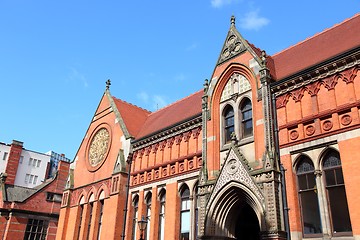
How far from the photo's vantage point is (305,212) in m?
14.9

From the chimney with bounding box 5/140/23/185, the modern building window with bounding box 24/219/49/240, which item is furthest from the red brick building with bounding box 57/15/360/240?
the chimney with bounding box 5/140/23/185

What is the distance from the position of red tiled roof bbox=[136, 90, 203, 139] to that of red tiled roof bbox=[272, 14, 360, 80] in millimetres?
5954

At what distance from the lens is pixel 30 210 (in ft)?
115

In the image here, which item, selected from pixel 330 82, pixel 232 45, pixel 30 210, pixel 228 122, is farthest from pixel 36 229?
pixel 330 82

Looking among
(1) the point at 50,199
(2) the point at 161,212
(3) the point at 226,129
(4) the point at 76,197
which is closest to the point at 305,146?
(3) the point at 226,129

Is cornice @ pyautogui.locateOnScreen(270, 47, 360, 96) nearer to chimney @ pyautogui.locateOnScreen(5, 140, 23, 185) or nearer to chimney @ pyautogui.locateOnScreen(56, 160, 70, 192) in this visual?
chimney @ pyautogui.locateOnScreen(56, 160, 70, 192)

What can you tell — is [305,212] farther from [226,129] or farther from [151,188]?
[151,188]

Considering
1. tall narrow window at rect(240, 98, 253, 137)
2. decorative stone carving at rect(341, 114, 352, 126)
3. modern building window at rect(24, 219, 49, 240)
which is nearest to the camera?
decorative stone carving at rect(341, 114, 352, 126)

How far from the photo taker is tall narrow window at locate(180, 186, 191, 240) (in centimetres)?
2003

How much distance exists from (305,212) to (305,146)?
2.73 metres

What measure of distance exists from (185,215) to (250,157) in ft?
18.8

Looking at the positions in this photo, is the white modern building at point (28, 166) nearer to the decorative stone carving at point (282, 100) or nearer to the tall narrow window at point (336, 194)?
the decorative stone carving at point (282, 100)

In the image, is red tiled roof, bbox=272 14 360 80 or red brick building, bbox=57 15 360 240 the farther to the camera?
red tiled roof, bbox=272 14 360 80

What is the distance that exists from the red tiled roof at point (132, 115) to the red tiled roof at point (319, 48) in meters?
12.3
